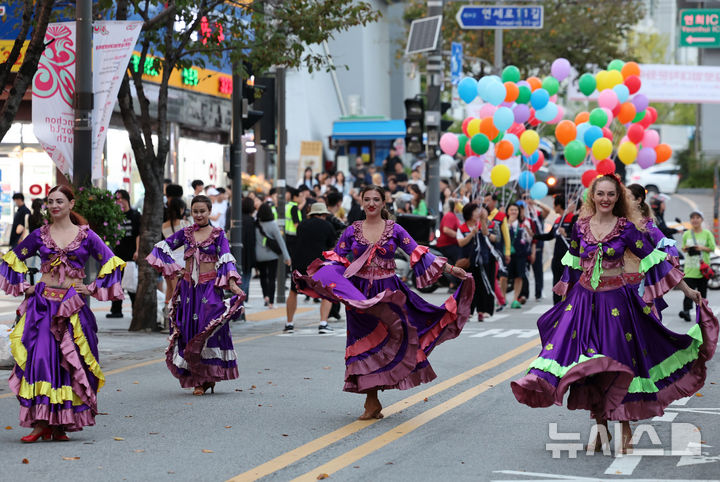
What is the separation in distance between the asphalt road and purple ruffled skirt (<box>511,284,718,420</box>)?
0.34m

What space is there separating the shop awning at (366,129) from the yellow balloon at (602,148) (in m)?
22.2

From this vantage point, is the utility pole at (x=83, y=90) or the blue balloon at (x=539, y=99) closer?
the utility pole at (x=83, y=90)

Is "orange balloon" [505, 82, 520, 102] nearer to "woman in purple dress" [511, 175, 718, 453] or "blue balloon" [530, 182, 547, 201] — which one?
"blue balloon" [530, 182, 547, 201]

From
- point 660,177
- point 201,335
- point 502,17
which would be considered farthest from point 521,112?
point 660,177

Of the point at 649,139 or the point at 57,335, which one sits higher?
the point at 649,139

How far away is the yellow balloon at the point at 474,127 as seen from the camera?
22516mm

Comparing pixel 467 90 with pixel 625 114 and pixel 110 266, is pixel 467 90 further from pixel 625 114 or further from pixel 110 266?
pixel 110 266

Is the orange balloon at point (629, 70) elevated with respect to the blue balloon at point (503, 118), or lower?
elevated

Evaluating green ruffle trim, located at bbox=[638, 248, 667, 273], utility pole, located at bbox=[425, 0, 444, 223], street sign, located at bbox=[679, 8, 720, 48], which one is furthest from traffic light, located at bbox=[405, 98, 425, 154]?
green ruffle trim, located at bbox=[638, 248, 667, 273]

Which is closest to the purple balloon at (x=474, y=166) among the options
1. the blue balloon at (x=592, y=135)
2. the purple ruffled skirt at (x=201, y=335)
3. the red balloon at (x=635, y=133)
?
the blue balloon at (x=592, y=135)

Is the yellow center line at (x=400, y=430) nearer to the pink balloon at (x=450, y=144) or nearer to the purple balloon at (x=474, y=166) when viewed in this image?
the purple balloon at (x=474, y=166)

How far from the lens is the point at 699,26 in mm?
32531

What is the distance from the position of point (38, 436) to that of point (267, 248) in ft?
39.2

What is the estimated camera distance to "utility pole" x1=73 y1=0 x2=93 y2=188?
13711 millimetres
